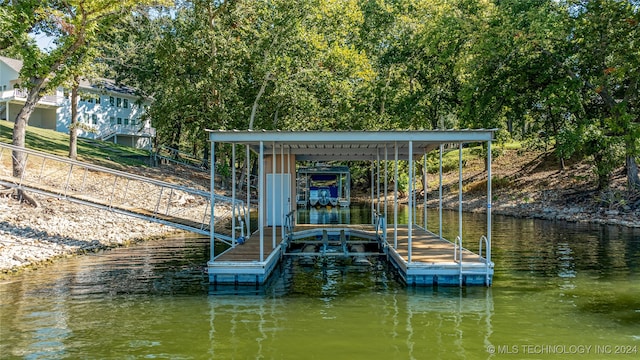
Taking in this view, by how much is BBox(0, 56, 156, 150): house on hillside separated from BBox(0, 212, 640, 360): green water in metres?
35.7

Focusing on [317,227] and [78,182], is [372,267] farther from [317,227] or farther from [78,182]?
[78,182]

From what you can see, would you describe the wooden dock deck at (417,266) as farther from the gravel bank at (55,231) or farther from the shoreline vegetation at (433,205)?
the gravel bank at (55,231)

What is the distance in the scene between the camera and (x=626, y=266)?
16.5 m

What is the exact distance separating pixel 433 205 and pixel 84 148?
28961 millimetres

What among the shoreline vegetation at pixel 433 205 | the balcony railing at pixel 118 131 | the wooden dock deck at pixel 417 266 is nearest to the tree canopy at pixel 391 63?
the shoreline vegetation at pixel 433 205

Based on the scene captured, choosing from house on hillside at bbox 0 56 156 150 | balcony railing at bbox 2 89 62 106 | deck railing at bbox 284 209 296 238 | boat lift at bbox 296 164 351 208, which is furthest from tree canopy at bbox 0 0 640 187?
house on hillside at bbox 0 56 156 150

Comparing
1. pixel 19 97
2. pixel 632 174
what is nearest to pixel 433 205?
pixel 632 174

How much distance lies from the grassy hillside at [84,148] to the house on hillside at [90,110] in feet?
5.93

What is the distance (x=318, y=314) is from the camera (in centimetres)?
1120

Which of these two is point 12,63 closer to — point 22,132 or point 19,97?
point 19,97

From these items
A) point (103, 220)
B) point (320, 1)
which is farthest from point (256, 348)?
point (320, 1)

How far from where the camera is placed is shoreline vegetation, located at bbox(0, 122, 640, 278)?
1870cm

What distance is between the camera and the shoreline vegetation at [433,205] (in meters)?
18.7

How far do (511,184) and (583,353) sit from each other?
34905 millimetres
